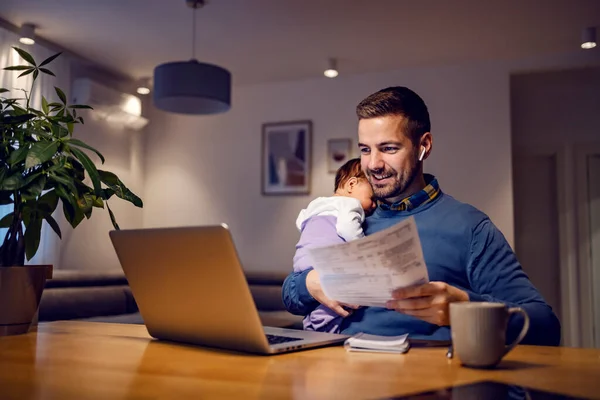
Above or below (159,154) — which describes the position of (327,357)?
below

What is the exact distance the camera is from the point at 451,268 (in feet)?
4.76

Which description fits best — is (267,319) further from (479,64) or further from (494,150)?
(479,64)

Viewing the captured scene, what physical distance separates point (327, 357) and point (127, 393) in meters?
0.36

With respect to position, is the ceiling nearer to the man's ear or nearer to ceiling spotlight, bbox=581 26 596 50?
ceiling spotlight, bbox=581 26 596 50

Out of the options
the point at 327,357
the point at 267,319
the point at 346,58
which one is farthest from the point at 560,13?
the point at 327,357

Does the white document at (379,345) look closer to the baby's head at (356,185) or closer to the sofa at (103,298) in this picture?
the baby's head at (356,185)

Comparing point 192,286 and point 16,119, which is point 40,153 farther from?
point 192,286

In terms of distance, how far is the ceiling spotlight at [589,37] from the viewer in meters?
4.08

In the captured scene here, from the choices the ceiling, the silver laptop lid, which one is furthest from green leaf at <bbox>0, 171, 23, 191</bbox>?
the ceiling

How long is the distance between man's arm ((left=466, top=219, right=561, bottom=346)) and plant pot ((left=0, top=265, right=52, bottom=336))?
960mm

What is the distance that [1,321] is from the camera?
125cm

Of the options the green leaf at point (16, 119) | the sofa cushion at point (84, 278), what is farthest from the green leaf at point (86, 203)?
the sofa cushion at point (84, 278)

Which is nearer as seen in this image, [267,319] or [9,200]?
[9,200]

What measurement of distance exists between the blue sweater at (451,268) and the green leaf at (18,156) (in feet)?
2.35
